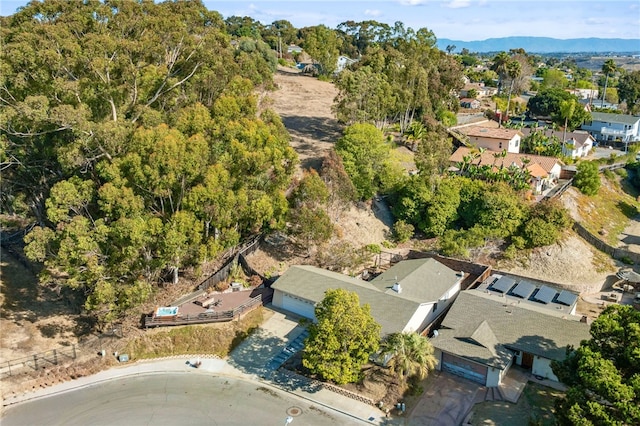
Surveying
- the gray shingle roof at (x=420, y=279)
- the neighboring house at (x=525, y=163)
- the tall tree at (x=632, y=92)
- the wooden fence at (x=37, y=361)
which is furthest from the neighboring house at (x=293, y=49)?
the wooden fence at (x=37, y=361)

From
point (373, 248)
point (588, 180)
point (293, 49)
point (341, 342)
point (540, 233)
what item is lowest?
point (373, 248)

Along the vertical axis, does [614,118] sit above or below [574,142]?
above

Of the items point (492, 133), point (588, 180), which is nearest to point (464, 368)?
point (588, 180)

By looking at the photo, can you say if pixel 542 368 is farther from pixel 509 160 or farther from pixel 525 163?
pixel 509 160

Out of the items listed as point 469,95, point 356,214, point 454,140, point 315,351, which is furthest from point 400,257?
point 469,95

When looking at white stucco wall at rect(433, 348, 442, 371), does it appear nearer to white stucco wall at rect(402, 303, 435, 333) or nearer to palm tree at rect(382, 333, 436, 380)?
palm tree at rect(382, 333, 436, 380)

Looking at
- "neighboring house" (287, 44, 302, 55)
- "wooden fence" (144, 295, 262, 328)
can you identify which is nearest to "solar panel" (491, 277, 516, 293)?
"wooden fence" (144, 295, 262, 328)

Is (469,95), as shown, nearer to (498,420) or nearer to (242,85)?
(242,85)

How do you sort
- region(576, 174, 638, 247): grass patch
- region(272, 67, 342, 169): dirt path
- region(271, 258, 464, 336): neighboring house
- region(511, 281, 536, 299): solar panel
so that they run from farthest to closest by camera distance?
region(272, 67, 342, 169): dirt path → region(576, 174, 638, 247): grass patch → region(511, 281, 536, 299): solar panel → region(271, 258, 464, 336): neighboring house
